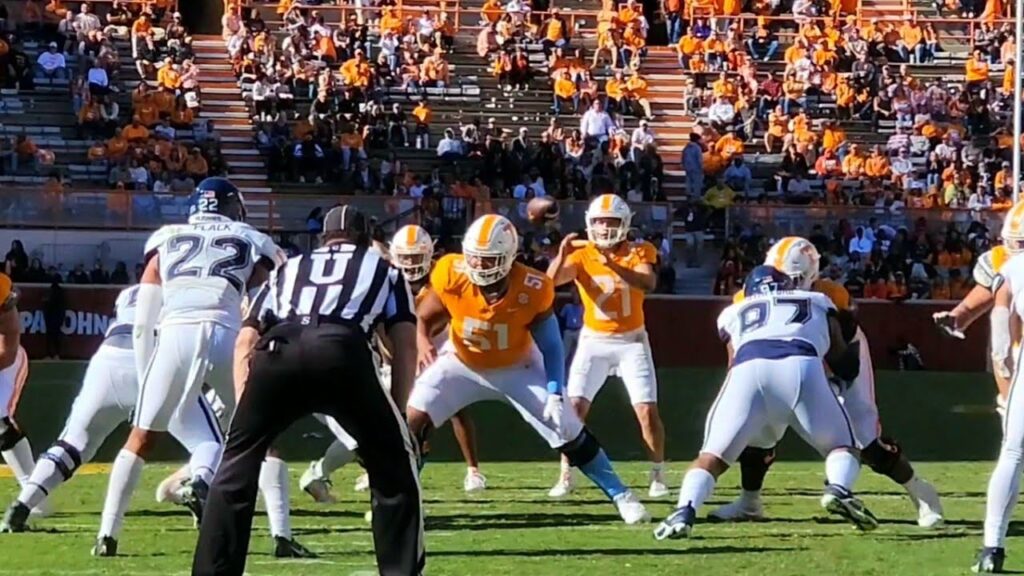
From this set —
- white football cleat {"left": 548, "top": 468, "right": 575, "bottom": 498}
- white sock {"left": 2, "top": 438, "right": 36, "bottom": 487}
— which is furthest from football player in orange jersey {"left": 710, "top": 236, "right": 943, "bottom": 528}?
white sock {"left": 2, "top": 438, "right": 36, "bottom": 487}

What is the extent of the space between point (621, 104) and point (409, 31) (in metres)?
3.89

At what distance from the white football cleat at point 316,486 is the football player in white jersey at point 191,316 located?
2014mm

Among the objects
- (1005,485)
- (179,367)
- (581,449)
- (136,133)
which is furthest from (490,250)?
(136,133)

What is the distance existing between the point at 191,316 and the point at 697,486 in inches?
97.9

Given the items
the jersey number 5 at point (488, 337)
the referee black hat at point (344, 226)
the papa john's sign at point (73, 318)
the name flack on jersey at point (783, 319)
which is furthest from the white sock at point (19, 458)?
the papa john's sign at point (73, 318)

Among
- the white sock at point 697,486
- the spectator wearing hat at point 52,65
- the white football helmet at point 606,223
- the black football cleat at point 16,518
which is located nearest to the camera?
the white sock at point 697,486

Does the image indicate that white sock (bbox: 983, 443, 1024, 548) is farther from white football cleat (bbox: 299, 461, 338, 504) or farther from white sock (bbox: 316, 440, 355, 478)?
white football cleat (bbox: 299, 461, 338, 504)

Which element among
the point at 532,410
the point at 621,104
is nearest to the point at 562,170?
the point at 621,104

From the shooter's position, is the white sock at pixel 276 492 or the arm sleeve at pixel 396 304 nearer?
the arm sleeve at pixel 396 304

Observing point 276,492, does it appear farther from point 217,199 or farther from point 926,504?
point 926,504

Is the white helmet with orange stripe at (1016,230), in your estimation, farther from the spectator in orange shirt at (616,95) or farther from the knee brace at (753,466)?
the spectator in orange shirt at (616,95)

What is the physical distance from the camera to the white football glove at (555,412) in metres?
9.51

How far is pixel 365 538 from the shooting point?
902 cm

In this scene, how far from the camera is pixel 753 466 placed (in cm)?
974
